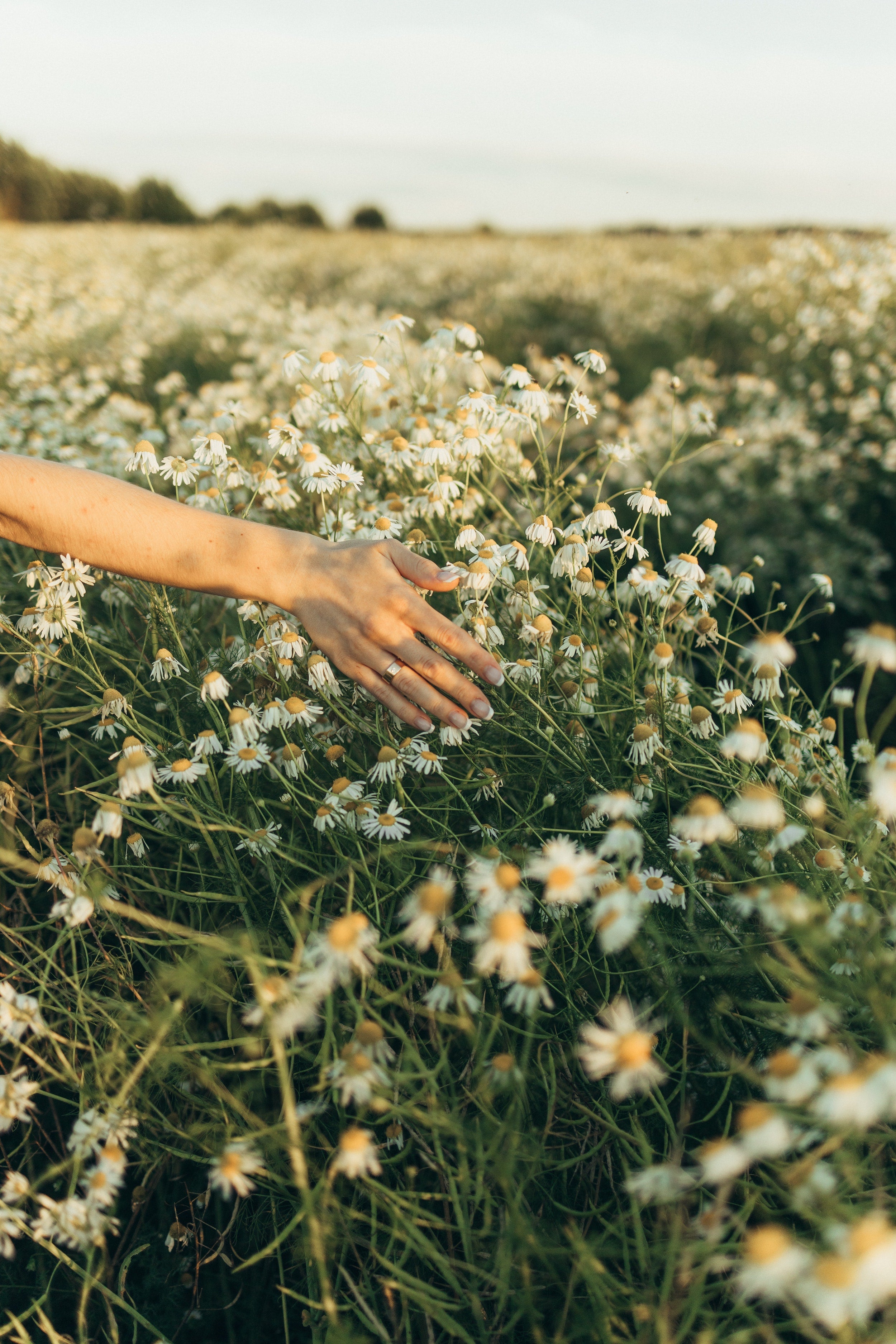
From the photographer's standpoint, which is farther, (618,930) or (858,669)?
(858,669)

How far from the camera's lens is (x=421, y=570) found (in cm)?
135

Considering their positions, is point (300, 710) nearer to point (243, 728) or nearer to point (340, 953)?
point (243, 728)

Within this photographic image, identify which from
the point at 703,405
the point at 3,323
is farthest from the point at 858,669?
the point at 3,323

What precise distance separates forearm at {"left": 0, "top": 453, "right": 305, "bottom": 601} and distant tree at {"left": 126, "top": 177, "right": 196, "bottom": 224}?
3058 centimetres

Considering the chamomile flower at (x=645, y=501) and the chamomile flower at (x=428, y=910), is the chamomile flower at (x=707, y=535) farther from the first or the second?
the chamomile flower at (x=428, y=910)

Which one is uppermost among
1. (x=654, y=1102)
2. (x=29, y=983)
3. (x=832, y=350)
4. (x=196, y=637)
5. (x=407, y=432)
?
(x=832, y=350)

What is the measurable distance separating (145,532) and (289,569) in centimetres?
28

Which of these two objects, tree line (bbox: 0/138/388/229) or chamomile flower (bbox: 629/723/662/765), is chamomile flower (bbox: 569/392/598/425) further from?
tree line (bbox: 0/138/388/229)

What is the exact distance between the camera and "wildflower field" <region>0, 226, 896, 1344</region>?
0.80 m

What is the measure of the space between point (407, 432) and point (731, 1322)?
1965 millimetres

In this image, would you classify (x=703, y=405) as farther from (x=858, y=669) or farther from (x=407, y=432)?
(x=858, y=669)

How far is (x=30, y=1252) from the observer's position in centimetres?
119

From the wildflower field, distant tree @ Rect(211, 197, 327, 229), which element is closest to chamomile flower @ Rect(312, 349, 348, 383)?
the wildflower field

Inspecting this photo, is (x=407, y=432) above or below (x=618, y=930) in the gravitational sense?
above
